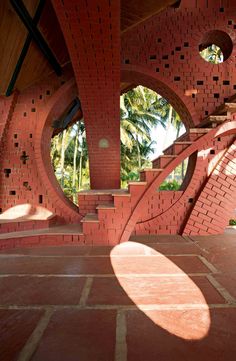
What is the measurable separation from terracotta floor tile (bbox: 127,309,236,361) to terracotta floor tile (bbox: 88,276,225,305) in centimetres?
19

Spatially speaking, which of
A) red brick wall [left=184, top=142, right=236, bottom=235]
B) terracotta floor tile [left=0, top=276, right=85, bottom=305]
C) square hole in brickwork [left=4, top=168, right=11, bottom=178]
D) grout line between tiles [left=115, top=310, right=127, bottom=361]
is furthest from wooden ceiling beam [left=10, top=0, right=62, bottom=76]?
grout line between tiles [left=115, top=310, right=127, bottom=361]

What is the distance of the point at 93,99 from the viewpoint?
4590mm

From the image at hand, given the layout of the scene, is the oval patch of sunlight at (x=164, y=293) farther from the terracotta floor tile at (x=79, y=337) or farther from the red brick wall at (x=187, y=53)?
the red brick wall at (x=187, y=53)

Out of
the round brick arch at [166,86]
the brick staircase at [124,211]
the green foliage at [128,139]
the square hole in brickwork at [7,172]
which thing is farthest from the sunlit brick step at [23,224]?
the green foliage at [128,139]

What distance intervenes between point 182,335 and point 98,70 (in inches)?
152

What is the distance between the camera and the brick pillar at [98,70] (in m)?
2.83

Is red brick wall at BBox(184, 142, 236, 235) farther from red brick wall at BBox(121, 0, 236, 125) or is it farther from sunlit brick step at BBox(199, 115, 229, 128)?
red brick wall at BBox(121, 0, 236, 125)

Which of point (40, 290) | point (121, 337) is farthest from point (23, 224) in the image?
point (121, 337)

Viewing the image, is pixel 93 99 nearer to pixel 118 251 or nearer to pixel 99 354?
pixel 118 251

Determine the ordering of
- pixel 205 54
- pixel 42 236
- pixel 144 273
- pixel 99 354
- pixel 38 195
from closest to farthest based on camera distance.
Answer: pixel 99 354
pixel 144 273
pixel 42 236
pixel 38 195
pixel 205 54

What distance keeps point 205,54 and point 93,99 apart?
13.5 meters

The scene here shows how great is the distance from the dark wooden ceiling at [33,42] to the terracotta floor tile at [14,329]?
13.5 feet

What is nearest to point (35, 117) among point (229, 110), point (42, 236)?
point (42, 236)

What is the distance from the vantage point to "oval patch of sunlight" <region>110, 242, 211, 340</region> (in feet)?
5.31
